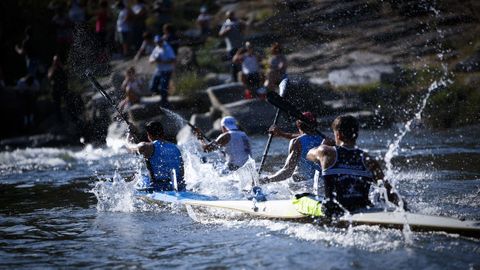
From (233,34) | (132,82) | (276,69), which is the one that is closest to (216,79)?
(233,34)

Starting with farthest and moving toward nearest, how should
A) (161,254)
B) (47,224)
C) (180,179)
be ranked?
(180,179) → (47,224) → (161,254)

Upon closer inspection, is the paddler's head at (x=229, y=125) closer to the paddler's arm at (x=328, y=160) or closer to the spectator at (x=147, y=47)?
the paddler's arm at (x=328, y=160)

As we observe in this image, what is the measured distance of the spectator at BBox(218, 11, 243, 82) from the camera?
2200cm

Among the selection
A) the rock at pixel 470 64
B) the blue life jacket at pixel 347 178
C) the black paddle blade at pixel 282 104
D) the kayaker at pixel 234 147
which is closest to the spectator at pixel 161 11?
the rock at pixel 470 64

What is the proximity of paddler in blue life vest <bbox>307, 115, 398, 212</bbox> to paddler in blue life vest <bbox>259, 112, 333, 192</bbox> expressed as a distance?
2087mm

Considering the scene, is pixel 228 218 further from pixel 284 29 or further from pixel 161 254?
pixel 284 29

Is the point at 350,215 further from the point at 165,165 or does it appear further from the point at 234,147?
the point at 234,147

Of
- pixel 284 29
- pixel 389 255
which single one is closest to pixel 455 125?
pixel 284 29

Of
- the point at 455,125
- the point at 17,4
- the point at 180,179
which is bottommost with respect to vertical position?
the point at 180,179

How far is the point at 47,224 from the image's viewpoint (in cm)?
1066

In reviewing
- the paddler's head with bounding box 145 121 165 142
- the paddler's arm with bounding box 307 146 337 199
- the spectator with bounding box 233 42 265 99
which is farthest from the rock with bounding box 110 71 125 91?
the paddler's arm with bounding box 307 146 337 199

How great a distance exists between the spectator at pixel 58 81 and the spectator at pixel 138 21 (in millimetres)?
2624

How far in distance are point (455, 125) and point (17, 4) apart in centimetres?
1595

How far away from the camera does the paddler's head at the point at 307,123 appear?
10.2 m
